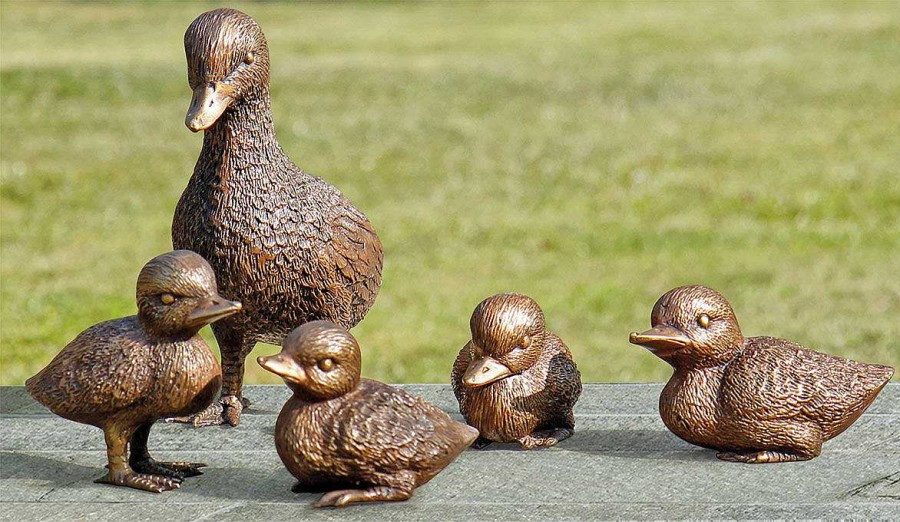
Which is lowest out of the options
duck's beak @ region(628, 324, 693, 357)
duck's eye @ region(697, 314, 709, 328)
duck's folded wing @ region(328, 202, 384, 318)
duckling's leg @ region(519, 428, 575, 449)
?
duckling's leg @ region(519, 428, 575, 449)

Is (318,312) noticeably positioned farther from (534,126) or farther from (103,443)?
(534,126)

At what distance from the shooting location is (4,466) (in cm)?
320

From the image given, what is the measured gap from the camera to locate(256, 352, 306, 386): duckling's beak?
2.71 meters

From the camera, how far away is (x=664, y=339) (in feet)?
9.91

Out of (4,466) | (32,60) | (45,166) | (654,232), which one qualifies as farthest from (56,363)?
(32,60)

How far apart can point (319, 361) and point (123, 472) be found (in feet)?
1.93

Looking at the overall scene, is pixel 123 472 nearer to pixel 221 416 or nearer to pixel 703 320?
pixel 221 416

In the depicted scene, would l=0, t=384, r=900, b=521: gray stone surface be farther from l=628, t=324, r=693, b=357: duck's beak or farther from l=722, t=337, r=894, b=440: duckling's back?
l=628, t=324, r=693, b=357: duck's beak

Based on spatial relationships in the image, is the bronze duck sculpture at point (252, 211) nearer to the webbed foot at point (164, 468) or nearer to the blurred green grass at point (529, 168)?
the webbed foot at point (164, 468)

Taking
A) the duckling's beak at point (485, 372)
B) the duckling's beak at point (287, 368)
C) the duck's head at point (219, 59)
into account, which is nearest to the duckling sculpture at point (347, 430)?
the duckling's beak at point (287, 368)

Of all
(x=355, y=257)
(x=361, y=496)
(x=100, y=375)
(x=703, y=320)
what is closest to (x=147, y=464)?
(x=100, y=375)

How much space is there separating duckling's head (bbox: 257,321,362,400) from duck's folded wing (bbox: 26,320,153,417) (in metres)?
0.34

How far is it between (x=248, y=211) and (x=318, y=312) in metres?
0.33

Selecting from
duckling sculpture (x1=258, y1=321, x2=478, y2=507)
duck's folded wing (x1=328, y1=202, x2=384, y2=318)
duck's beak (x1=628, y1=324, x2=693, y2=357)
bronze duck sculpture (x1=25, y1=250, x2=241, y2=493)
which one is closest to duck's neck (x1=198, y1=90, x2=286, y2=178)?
duck's folded wing (x1=328, y1=202, x2=384, y2=318)
